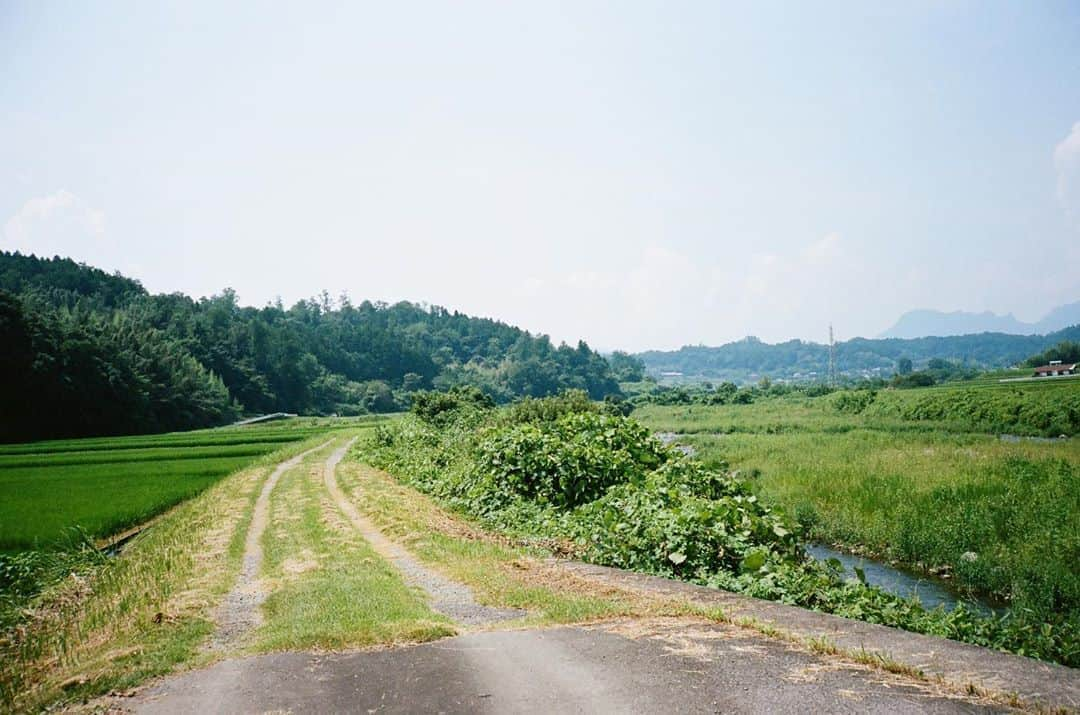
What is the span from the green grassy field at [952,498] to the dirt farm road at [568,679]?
8596mm

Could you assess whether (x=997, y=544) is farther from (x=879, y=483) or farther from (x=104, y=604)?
(x=104, y=604)

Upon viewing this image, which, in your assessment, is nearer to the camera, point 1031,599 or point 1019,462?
point 1031,599

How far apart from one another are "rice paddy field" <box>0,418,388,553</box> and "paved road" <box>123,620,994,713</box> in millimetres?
11101

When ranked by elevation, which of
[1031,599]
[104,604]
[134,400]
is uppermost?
[134,400]

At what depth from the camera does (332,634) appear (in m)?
7.21

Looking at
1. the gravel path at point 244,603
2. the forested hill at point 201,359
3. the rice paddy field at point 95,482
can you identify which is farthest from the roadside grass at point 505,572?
the forested hill at point 201,359

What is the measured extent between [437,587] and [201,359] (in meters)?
90.1

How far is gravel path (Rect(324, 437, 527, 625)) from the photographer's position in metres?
8.16

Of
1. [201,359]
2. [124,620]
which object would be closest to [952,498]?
[124,620]

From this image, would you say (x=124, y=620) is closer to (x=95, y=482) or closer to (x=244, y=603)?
(x=244, y=603)

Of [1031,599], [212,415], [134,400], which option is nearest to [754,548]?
[1031,599]

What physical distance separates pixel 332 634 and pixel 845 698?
5166 millimetres

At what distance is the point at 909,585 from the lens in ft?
47.4

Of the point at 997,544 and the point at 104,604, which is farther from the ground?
the point at 104,604
